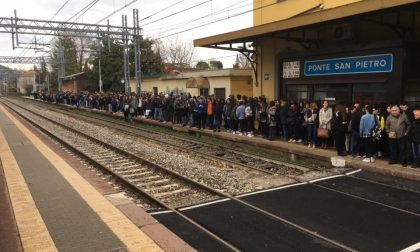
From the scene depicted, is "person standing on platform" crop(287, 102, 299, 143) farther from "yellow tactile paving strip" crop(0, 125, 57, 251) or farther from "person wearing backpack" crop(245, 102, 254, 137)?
"yellow tactile paving strip" crop(0, 125, 57, 251)

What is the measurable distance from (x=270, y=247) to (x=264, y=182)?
401 cm

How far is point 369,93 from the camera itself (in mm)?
14055

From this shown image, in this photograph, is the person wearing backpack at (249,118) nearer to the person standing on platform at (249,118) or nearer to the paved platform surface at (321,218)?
the person standing on platform at (249,118)

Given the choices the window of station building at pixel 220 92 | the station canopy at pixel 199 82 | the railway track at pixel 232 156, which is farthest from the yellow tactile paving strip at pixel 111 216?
the station canopy at pixel 199 82

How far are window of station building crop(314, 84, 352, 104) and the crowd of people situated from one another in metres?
0.42

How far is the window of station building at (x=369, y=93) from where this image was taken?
533 inches

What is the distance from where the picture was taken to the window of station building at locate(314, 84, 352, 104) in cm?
1492

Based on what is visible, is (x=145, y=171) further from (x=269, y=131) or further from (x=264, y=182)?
(x=269, y=131)

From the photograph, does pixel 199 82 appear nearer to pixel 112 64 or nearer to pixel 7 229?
pixel 7 229

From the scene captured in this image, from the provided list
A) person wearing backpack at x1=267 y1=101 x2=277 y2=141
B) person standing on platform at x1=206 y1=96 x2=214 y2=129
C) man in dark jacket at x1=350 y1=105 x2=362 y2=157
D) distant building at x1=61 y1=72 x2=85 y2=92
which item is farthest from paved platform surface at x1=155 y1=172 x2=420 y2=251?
distant building at x1=61 y1=72 x2=85 y2=92

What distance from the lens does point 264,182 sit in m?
9.99

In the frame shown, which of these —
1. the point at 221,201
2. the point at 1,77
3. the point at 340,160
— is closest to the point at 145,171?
the point at 221,201

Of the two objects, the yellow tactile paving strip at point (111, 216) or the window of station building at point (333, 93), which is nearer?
the yellow tactile paving strip at point (111, 216)

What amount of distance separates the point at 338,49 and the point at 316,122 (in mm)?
2607
